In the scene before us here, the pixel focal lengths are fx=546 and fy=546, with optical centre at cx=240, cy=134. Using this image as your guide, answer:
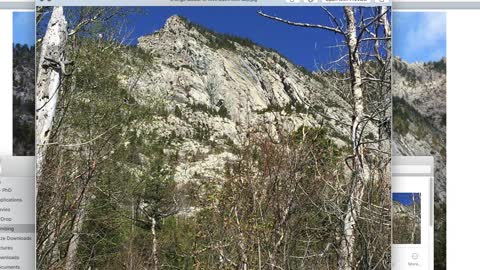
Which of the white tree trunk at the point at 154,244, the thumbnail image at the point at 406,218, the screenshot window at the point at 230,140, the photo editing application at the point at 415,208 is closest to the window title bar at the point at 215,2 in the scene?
the screenshot window at the point at 230,140

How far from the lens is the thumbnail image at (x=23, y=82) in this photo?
158 inches

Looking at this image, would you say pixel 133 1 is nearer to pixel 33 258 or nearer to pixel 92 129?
pixel 92 129

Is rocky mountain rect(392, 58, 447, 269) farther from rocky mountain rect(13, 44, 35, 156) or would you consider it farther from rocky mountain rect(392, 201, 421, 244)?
rocky mountain rect(13, 44, 35, 156)

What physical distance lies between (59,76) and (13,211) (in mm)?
1242

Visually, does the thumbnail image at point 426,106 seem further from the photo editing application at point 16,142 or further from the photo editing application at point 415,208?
the photo editing application at point 16,142

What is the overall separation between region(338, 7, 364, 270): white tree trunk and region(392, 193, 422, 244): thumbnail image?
0.72 meters

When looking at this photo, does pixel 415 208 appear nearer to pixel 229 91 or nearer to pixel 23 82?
pixel 229 91

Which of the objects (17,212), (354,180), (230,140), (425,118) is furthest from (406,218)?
(17,212)

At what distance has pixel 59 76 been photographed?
4.61m

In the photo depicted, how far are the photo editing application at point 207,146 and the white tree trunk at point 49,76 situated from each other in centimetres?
1

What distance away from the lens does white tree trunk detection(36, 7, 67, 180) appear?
4328 millimetres
